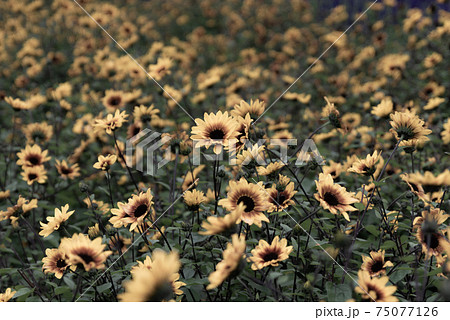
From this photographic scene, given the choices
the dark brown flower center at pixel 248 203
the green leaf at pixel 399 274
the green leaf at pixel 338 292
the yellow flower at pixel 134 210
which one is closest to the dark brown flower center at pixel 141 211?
the yellow flower at pixel 134 210

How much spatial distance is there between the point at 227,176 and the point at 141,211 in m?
0.68

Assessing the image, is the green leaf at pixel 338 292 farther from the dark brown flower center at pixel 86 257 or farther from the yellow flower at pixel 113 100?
the yellow flower at pixel 113 100

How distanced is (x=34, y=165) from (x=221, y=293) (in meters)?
1.67

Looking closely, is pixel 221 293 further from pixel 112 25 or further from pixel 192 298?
pixel 112 25

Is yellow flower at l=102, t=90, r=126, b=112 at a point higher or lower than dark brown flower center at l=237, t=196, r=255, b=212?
higher

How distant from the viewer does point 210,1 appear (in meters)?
8.99

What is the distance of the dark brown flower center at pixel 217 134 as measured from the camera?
1930 millimetres

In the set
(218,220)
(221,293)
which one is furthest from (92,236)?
(218,220)

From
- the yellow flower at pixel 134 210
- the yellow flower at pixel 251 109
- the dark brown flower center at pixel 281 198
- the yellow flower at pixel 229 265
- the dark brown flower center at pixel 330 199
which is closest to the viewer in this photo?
the yellow flower at pixel 229 265

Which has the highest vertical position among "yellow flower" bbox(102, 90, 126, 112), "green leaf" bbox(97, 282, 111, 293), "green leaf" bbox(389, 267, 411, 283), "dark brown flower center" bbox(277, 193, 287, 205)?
"yellow flower" bbox(102, 90, 126, 112)

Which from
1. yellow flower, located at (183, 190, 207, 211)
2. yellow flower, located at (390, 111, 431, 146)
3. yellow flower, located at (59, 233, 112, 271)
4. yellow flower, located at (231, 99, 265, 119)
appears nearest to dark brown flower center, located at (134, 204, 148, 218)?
yellow flower, located at (183, 190, 207, 211)

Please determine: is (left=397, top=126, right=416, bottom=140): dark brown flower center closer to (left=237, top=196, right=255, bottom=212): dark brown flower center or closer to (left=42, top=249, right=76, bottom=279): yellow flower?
(left=237, top=196, right=255, bottom=212): dark brown flower center

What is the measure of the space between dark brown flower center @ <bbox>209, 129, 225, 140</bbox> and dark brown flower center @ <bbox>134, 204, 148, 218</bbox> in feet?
1.46

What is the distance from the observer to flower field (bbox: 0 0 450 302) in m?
1.70
